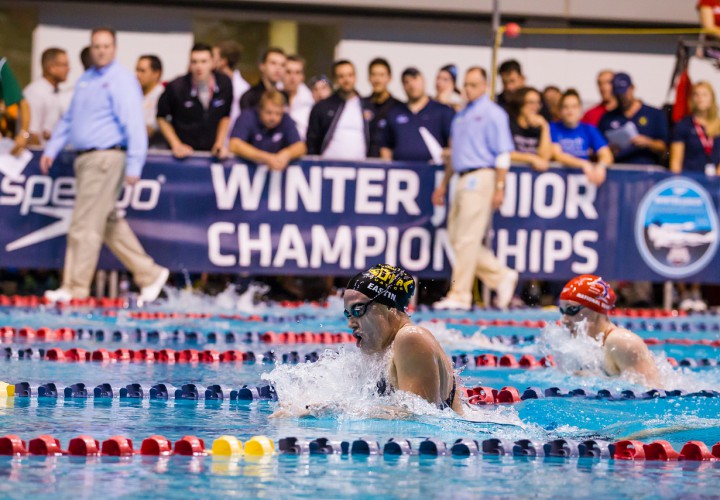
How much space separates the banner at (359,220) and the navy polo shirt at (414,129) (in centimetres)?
20

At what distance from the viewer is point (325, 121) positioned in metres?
13.0

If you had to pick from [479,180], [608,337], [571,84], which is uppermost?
[571,84]

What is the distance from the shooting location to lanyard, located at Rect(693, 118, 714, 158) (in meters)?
13.9

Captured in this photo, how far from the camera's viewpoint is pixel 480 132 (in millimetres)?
12688

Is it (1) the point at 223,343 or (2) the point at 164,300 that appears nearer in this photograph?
(1) the point at 223,343

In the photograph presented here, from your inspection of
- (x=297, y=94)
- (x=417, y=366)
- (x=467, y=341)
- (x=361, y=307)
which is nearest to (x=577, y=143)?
(x=297, y=94)

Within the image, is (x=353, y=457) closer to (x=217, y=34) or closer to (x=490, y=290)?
(x=490, y=290)

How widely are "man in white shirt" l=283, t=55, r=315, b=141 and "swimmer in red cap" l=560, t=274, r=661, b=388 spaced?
5421 mm

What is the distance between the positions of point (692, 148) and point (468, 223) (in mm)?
2737

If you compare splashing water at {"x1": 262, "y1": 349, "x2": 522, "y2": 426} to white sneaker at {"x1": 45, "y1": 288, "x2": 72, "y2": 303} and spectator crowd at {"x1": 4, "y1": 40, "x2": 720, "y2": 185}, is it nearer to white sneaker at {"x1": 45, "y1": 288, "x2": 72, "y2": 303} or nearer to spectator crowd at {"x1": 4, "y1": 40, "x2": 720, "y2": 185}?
white sneaker at {"x1": 45, "y1": 288, "x2": 72, "y2": 303}

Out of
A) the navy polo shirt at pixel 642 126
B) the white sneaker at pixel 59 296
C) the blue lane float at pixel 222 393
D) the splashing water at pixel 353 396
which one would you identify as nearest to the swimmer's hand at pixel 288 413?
the splashing water at pixel 353 396

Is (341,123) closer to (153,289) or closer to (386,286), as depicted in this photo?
(153,289)

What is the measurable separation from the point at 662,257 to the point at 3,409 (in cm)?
886

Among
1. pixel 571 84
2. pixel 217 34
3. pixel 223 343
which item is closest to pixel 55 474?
pixel 223 343
